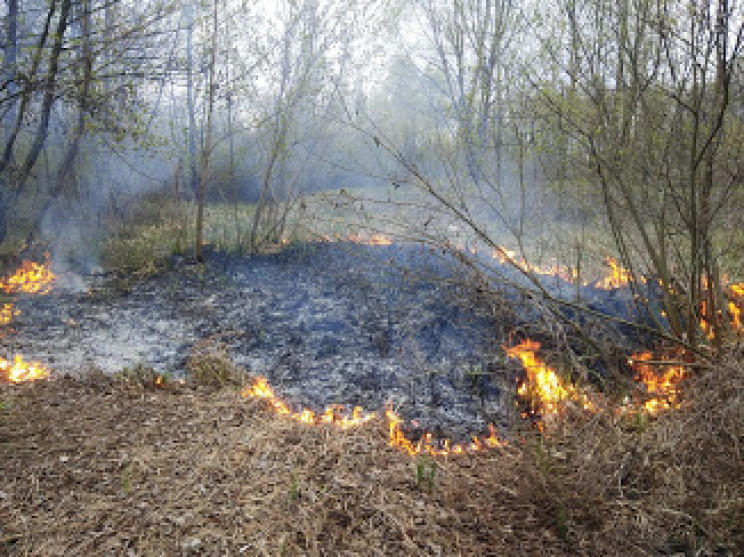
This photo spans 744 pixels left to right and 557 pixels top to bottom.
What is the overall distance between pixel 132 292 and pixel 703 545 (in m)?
6.67

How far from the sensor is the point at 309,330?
5406 millimetres

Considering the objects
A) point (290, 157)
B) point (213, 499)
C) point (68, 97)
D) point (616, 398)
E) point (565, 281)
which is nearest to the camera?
point (213, 499)

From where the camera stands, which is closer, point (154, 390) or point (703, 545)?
point (703, 545)

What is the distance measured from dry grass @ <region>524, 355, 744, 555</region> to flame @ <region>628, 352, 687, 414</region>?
146 mm

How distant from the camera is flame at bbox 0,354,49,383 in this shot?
3936 mm

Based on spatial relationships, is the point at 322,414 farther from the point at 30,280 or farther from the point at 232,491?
the point at 30,280

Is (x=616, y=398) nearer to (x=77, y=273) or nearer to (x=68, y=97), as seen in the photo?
(x=68, y=97)

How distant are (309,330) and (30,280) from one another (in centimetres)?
427

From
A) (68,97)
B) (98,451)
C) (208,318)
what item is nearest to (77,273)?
(208,318)

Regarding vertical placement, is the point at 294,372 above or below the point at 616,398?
below

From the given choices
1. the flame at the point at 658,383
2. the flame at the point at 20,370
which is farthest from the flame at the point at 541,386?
the flame at the point at 20,370

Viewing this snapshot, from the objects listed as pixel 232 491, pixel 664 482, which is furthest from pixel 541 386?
pixel 232 491

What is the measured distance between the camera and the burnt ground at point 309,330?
13.3ft

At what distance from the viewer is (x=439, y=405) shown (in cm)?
387
